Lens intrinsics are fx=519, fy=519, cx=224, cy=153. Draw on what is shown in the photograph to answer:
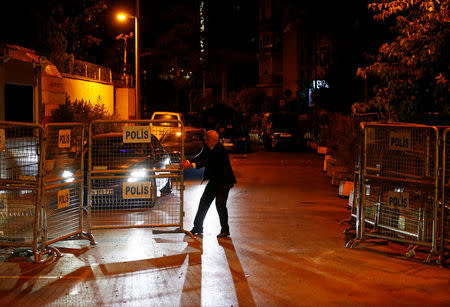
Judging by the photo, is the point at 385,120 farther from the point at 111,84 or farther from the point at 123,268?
the point at 111,84

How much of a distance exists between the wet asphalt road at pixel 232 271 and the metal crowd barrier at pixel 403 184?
0.34 metres

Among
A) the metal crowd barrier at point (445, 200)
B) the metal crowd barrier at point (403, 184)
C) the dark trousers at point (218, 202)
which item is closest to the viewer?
the metal crowd barrier at point (445, 200)

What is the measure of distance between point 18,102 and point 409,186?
12072mm

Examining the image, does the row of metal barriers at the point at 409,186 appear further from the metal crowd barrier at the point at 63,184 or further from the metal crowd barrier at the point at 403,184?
the metal crowd barrier at the point at 63,184

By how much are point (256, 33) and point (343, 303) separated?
63.9 meters

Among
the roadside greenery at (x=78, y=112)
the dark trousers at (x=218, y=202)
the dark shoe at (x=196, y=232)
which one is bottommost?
the dark shoe at (x=196, y=232)

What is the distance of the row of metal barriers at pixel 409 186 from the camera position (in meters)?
7.46

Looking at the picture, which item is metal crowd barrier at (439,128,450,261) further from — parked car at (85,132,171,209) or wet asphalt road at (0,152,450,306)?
parked car at (85,132,171,209)

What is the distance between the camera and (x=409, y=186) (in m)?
7.84

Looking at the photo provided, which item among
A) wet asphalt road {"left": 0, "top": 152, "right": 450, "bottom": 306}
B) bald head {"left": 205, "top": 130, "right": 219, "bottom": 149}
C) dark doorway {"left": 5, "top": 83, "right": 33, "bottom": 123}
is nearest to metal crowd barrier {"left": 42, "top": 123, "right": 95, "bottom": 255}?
wet asphalt road {"left": 0, "top": 152, "right": 450, "bottom": 306}

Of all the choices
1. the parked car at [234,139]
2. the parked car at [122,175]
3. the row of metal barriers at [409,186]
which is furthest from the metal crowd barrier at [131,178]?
the parked car at [234,139]

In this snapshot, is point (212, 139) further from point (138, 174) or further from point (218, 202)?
point (138, 174)

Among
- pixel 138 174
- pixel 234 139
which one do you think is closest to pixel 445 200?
pixel 138 174

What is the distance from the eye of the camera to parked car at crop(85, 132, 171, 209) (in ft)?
28.4
